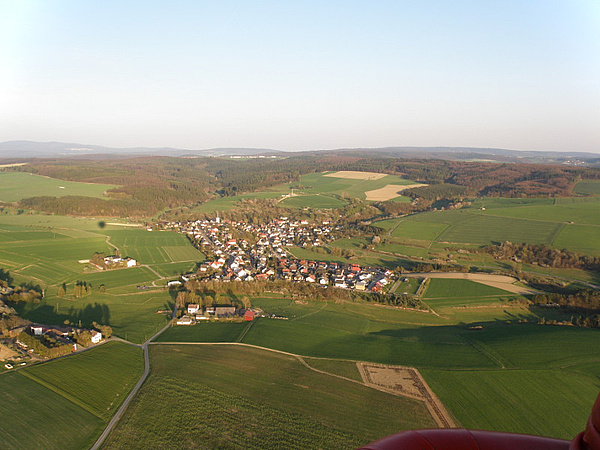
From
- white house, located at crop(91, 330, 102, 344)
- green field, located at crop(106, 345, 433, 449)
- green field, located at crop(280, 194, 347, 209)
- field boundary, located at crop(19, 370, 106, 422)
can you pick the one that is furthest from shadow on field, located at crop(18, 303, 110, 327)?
green field, located at crop(280, 194, 347, 209)

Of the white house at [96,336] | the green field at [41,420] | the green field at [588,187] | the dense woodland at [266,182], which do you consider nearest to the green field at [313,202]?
the dense woodland at [266,182]

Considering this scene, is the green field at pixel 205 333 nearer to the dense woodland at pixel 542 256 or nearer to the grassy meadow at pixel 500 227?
the grassy meadow at pixel 500 227

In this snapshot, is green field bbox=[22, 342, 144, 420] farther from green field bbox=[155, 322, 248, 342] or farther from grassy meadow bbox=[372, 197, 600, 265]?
grassy meadow bbox=[372, 197, 600, 265]

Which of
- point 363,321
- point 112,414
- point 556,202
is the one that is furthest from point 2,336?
point 556,202

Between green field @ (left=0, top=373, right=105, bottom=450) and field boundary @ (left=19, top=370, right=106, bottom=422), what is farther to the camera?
field boundary @ (left=19, top=370, right=106, bottom=422)

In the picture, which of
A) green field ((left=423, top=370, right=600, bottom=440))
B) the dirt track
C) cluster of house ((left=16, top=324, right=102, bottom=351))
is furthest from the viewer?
the dirt track

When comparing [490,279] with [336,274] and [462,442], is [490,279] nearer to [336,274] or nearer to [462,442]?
[336,274]
